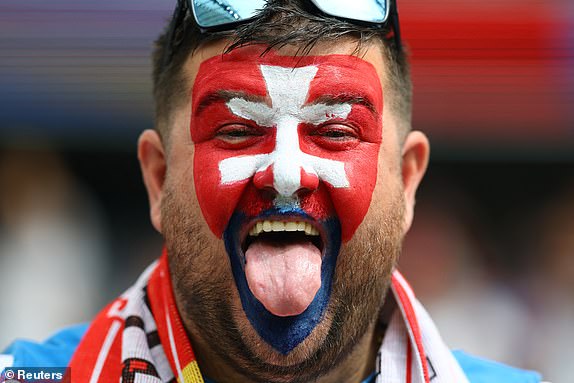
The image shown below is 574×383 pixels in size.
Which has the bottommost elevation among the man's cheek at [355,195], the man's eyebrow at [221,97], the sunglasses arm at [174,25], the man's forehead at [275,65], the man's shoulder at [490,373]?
the man's shoulder at [490,373]

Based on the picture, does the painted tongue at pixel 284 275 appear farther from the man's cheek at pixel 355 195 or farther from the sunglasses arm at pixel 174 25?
the sunglasses arm at pixel 174 25

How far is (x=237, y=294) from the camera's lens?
2.29 meters

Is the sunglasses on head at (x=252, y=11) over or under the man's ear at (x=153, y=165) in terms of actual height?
over

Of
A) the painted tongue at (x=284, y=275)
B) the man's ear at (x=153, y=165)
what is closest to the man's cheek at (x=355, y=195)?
the painted tongue at (x=284, y=275)

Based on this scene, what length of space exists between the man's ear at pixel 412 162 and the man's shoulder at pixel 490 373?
0.58m

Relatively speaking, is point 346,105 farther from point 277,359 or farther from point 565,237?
point 565,237

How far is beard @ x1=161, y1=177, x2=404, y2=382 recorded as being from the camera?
7.53 feet

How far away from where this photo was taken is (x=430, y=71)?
6523 mm

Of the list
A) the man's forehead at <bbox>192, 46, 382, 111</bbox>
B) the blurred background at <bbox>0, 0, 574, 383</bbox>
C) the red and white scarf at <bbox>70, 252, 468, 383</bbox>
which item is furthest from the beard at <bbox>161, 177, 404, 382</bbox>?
the blurred background at <bbox>0, 0, 574, 383</bbox>

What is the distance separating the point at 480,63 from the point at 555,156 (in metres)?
1.10

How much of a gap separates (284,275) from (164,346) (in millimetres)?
552

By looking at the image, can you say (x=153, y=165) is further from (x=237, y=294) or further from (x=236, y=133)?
(x=237, y=294)

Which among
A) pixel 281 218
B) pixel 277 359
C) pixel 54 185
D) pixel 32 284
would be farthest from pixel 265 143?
pixel 54 185

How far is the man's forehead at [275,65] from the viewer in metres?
2.30
